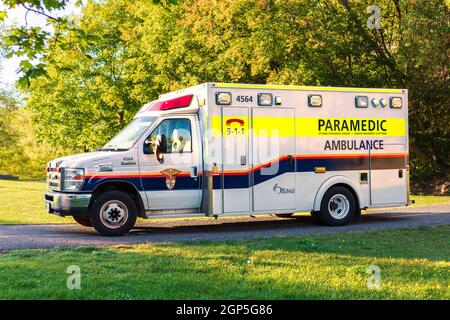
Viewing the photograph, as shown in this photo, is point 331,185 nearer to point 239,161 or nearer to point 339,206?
point 339,206

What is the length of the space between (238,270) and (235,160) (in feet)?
16.5

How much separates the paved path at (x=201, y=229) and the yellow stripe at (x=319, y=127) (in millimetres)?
2094

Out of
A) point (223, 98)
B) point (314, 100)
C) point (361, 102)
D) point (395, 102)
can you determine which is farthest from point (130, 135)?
point (395, 102)

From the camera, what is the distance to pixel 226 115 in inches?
505

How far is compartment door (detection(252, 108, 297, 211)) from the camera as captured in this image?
13.1 meters

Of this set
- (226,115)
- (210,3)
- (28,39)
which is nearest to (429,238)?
(226,115)

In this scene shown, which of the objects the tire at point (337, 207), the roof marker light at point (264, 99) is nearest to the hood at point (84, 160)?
the roof marker light at point (264, 99)

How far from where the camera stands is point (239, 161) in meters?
13.0

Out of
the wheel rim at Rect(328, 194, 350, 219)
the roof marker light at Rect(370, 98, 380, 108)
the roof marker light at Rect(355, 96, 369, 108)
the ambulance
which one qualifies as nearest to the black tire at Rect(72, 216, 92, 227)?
the ambulance

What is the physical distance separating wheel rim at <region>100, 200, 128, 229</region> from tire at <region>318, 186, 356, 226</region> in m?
4.47

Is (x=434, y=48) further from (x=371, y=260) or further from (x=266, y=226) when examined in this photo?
(x=371, y=260)

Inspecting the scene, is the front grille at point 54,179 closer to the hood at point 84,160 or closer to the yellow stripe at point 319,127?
the hood at point 84,160

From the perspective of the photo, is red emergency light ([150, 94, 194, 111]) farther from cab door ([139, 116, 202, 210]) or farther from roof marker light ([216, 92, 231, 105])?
roof marker light ([216, 92, 231, 105])

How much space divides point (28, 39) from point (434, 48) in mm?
17413
